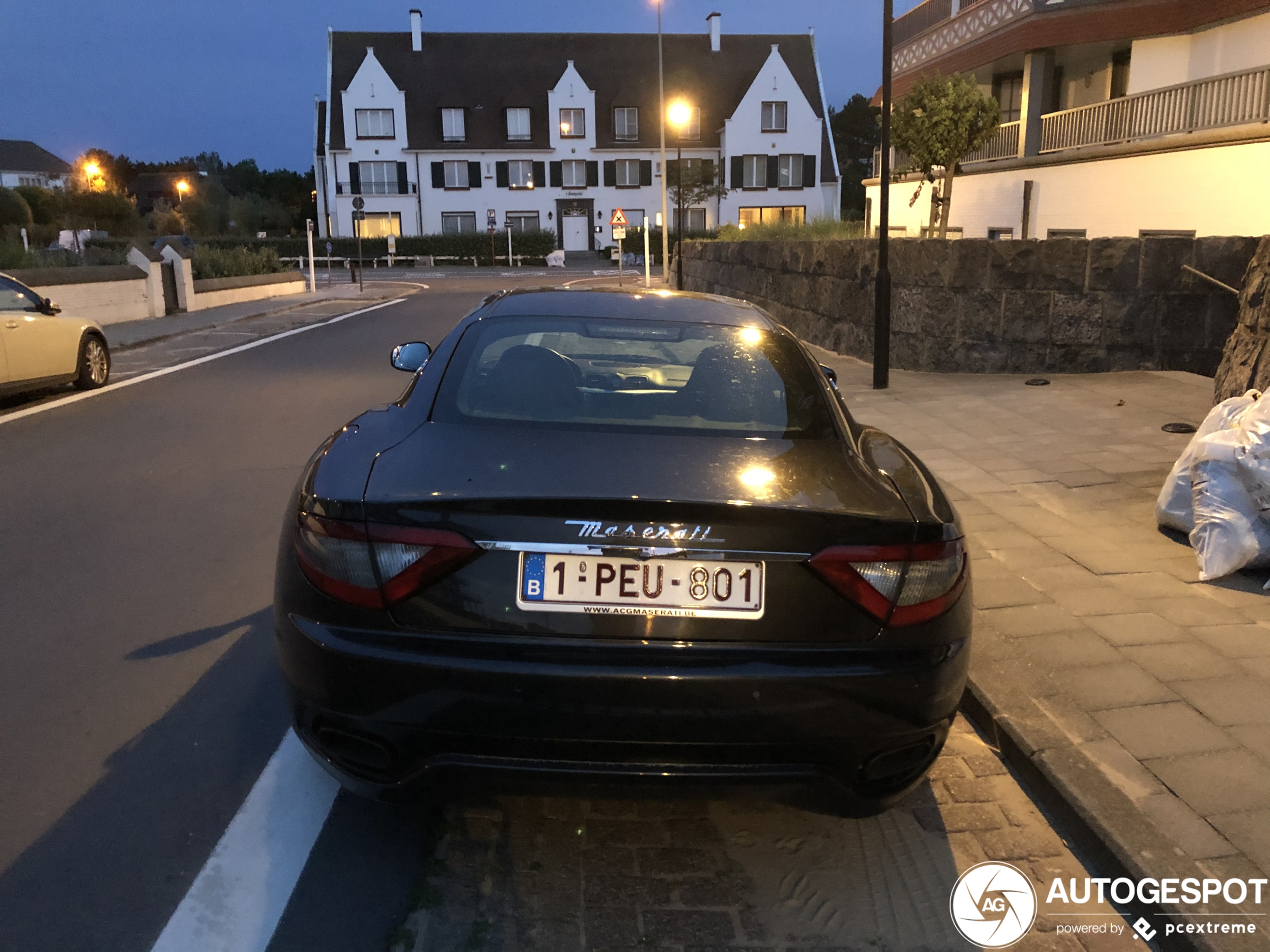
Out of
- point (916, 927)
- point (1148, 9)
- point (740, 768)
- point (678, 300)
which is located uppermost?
point (1148, 9)

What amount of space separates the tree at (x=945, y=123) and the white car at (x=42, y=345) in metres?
13.6

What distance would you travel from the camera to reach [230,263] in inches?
1318

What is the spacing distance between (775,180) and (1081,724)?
72.7 m

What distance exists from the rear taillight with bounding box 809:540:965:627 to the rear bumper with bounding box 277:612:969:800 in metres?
0.11

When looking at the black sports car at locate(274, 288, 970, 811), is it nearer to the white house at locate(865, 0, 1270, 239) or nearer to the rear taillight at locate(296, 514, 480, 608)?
the rear taillight at locate(296, 514, 480, 608)

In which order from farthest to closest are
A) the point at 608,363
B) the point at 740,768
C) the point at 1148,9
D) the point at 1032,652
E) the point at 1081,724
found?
the point at 1148,9 → the point at 608,363 → the point at 1032,652 → the point at 1081,724 → the point at 740,768

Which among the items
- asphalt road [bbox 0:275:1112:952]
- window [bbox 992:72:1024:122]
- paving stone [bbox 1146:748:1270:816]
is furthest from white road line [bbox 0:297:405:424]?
window [bbox 992:72:1024:122]

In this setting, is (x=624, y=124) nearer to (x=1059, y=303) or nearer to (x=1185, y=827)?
(x=1059, y=303)

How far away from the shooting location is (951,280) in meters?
12.6

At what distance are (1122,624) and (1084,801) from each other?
5.59ft

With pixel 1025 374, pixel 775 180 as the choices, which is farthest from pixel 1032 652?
pixel 775 180

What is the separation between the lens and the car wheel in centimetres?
1301

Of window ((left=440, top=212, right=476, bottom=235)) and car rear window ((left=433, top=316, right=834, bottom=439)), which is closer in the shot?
car rear window ((left=433, top=316, right=834, bottom=439))

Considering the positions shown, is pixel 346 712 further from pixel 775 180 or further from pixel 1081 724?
pixel 775 180
